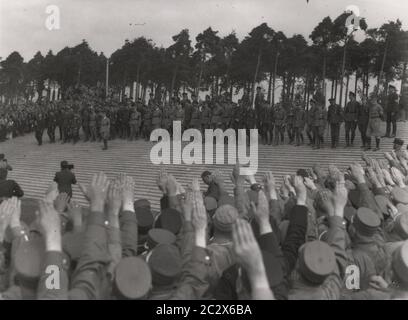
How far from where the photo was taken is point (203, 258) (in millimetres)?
2666

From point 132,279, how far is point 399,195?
3005 mm

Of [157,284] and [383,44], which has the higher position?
[383,44]

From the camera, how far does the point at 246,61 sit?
117ft

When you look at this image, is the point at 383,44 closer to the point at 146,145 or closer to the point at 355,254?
the point at 146,145

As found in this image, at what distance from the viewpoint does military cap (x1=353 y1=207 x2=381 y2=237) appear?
3.24m

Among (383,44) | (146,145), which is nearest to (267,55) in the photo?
(383,44)

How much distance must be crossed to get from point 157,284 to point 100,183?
28.9 inches

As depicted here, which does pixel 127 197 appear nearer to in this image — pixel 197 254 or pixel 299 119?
pixel 197 254

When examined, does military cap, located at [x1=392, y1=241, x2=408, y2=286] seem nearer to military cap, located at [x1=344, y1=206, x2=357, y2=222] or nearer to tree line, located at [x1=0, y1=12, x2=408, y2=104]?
military cap, located at [x1=344, y1=206, x2=357, y2=222]

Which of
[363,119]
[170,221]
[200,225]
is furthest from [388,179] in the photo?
[363,119]

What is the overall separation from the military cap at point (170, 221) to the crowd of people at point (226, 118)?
34.8ft

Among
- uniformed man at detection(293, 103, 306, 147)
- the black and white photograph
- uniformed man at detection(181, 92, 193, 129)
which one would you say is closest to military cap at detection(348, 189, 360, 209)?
the black and white photograph

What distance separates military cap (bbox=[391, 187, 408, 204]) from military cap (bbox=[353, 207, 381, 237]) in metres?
1.25

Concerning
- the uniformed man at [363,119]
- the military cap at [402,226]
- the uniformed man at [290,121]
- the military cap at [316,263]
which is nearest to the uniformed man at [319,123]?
the uniformed man at [363,119]
